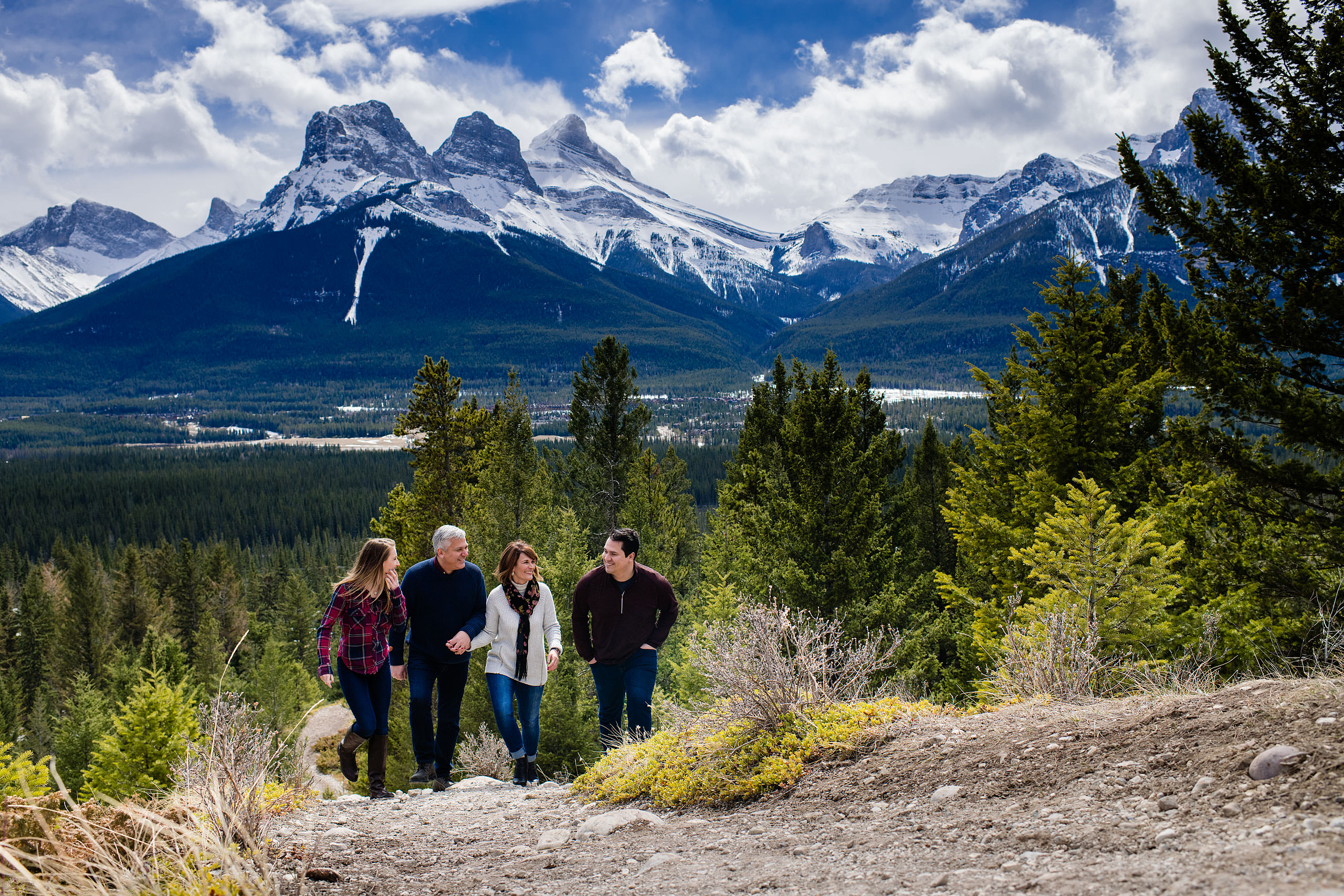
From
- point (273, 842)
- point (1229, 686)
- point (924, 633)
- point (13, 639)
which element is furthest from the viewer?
point (13, 639)

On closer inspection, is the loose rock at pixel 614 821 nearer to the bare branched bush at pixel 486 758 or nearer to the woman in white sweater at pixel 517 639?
the woman in white sweater at pixel 517 639

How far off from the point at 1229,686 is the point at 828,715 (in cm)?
227

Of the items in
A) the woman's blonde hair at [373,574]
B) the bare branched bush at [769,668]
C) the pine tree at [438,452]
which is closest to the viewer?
the bare branched bush at [769,668]

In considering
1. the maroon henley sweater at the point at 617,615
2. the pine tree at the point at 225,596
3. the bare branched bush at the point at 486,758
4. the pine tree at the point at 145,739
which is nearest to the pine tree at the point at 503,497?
the bare branched bush at the point at 486,758

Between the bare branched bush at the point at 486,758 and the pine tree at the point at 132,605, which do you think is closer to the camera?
the bare branched bush at the point at 486,758

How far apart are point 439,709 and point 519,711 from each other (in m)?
0.67

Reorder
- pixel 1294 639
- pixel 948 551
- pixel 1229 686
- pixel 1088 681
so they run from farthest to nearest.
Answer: pixel 948 551, pixel 1294 639, pixel 1088 681, pixel 1229 686

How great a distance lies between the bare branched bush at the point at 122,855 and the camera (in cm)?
302

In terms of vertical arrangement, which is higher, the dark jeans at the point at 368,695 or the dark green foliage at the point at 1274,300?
the dark green foliage at the point at 1274,300

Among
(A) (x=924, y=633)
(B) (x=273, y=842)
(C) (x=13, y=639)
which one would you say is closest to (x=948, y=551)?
(A) (x=924, y=633)

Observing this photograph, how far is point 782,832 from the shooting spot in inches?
154

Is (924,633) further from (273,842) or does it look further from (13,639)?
(13,639)

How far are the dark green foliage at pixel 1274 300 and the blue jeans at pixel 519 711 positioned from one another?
24.2 feet

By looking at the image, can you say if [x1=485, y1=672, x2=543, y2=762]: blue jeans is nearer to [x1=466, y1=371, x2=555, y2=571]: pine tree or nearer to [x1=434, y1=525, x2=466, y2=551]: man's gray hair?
[x1=434, y1=525, x2=466, y2=551]: man's gray hair
